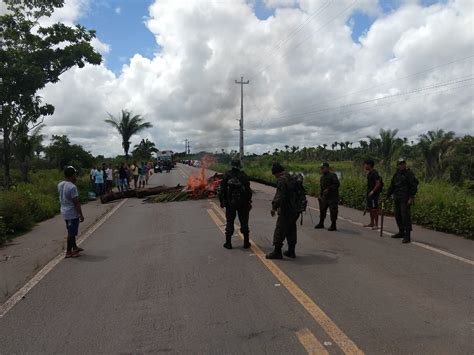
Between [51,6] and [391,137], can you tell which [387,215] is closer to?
[51,6]

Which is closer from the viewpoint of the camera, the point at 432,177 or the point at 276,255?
the point at 276,255

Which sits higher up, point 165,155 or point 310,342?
point 165,155

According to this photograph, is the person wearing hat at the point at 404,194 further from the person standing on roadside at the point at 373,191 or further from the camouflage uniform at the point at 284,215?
the camouflage uniform at the point at 284,215

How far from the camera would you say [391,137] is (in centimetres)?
3006

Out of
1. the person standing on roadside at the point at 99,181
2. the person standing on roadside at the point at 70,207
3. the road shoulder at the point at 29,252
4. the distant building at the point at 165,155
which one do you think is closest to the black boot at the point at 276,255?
the person standing on roadside at the point at 70,207

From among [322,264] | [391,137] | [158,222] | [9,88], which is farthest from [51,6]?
[391,137]

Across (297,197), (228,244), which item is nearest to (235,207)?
(228,244)

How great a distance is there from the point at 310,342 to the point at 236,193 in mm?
4688

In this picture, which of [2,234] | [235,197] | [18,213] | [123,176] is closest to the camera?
[235,197]

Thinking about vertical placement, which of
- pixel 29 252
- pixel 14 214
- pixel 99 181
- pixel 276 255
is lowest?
pixel 29 252

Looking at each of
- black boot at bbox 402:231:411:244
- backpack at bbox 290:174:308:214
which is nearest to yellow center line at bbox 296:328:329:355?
backpack at bbox 290:174:308:214

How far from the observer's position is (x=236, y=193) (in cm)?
866

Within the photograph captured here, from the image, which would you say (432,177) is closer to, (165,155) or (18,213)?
(18,213)

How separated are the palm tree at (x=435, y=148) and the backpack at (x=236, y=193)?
70.8 ft
